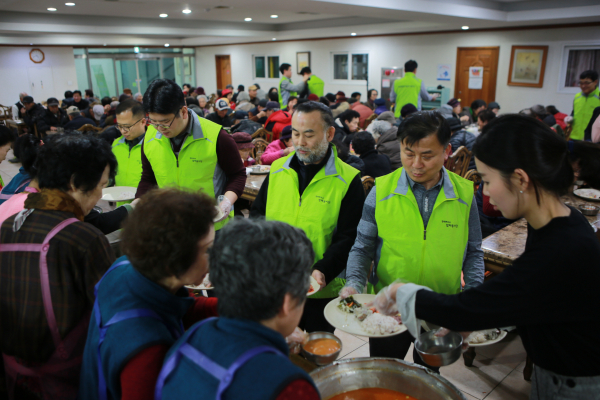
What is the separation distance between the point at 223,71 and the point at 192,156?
14013 millimetres

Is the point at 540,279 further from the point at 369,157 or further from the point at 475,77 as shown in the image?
the point at 475,77

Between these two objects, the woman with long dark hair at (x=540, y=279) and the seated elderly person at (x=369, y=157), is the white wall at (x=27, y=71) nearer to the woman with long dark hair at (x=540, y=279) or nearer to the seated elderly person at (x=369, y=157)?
the seated elderly person at (x=369, y=157)

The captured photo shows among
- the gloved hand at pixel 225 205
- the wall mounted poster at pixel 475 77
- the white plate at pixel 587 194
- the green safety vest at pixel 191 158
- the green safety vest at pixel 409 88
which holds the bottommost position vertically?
the white plate at pixel 587 194

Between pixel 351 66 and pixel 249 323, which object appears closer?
pixel 249 323

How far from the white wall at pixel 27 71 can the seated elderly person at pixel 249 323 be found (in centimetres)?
1448

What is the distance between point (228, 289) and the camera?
72cm

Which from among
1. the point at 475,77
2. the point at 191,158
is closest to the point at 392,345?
the point at 191,158

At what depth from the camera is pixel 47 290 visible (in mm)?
1100

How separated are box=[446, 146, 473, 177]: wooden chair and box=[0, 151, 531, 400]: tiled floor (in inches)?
76.1

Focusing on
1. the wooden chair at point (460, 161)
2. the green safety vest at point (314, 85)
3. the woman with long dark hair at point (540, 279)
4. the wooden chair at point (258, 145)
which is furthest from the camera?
the green safety vest at point (314, 85)

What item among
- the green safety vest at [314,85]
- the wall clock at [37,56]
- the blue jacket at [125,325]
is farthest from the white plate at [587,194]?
the wall clock at [37,56]

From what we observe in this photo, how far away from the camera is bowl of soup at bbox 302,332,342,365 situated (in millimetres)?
1079

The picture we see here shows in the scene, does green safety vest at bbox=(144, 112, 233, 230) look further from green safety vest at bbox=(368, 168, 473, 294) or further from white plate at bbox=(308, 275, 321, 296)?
green safety vest at bbox=(368, 168, 473, 294)

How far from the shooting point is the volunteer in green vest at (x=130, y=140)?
8.27ft
